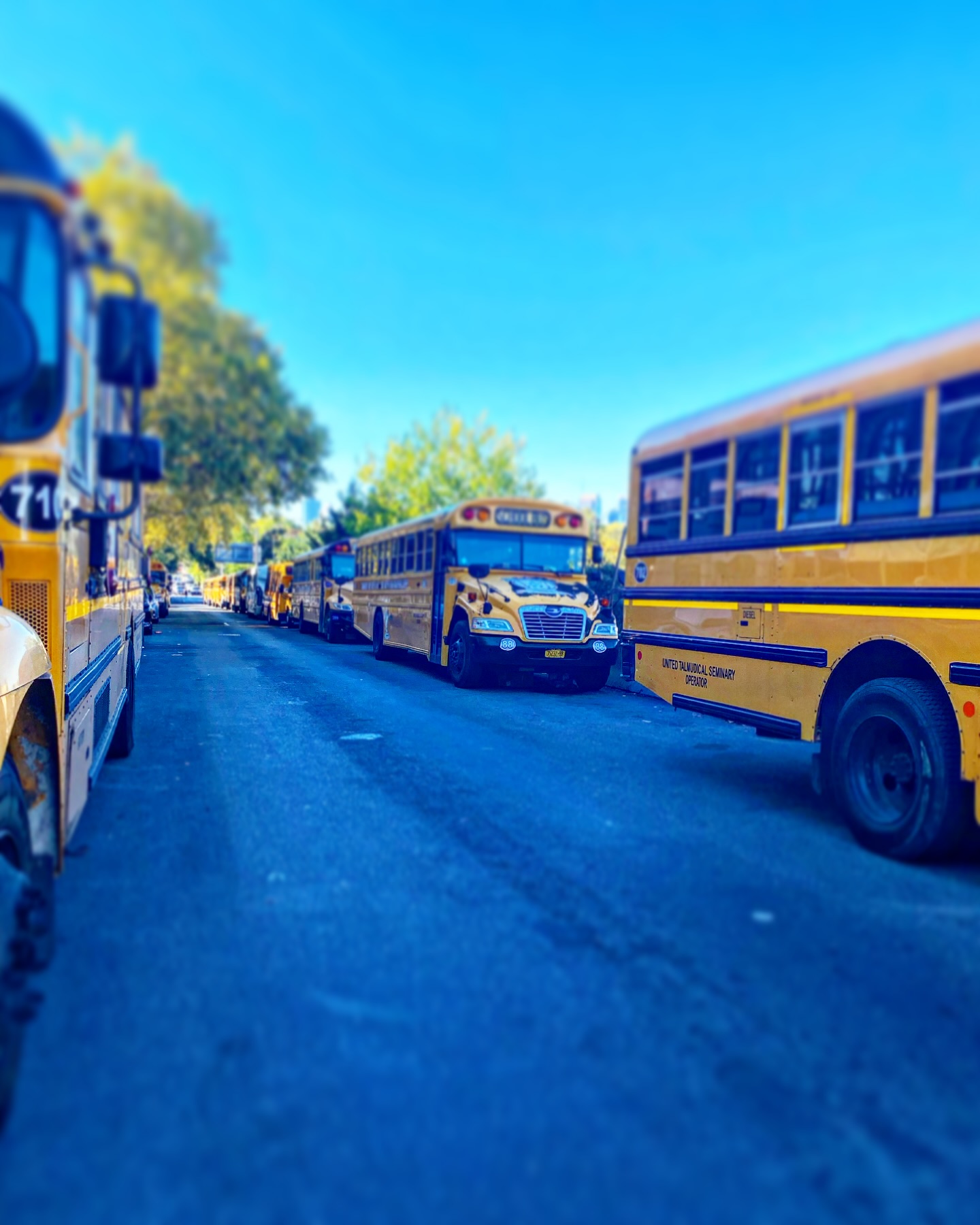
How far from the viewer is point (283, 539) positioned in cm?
425

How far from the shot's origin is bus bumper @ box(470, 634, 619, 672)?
11570 millimetres

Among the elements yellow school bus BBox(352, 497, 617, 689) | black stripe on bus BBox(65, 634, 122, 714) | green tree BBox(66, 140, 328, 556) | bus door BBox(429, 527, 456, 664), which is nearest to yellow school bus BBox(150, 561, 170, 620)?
black stripe on bus BBox(65, 634, 122, 714)

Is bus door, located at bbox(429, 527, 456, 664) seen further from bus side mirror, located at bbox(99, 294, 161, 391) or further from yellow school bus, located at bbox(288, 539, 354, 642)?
bus side mirror, located at bbox(99, 294, 161, 391)

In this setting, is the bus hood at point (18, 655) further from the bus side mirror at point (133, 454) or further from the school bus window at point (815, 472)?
the school bus window at point (815, 472)

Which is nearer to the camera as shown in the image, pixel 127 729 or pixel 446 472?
pixel 127 729

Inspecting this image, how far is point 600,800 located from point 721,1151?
141 inches

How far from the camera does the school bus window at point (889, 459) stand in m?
5.04

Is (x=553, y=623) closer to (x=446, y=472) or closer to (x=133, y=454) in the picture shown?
(x=133, y=454)

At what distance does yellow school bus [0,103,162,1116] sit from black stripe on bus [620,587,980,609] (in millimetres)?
3915

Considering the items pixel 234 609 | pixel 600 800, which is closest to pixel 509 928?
pixel 600 800

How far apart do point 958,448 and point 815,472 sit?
103 centimetres

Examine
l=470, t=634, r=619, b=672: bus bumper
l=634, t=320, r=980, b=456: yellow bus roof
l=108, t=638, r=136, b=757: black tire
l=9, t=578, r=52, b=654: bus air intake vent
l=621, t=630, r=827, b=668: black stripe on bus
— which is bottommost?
l=108, t=638, r=136, b=757: black tire

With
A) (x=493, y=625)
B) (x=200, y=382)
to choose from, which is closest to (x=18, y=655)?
(x=200, y=382)

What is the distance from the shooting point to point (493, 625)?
11.6 m
